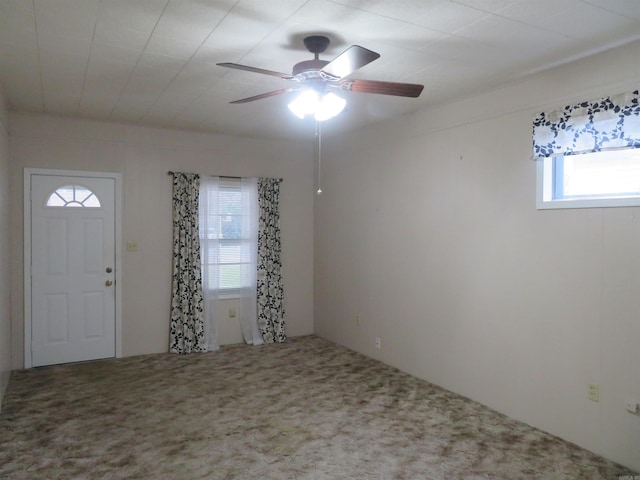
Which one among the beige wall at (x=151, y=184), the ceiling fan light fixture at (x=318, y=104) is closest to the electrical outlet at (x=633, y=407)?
the ceiling fan light fixture at (x=318, y=104)

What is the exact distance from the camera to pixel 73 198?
4.89m

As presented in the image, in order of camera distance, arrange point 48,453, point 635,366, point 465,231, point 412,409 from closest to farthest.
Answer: point 635,366
point 48,453
point 412,409
point 465,231

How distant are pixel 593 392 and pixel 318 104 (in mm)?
2582

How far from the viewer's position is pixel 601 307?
9.69 ft

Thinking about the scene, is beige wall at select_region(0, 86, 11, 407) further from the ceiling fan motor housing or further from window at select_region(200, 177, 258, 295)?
the ceiling fan motor housing

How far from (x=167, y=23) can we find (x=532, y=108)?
2.58m

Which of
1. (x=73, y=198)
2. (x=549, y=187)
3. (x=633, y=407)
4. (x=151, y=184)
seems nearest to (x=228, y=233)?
(x=151, y=184)

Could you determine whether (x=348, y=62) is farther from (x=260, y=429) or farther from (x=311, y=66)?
(x=260, y=429)

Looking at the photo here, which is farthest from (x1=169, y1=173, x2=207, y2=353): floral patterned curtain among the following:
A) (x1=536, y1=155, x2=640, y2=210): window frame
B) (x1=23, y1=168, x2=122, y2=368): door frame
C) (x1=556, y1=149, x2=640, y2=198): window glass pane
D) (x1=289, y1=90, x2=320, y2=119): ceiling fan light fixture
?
(x1=556, y1=149, x2=640, y2=198): window glass pane

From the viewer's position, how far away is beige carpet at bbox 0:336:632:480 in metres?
2.77

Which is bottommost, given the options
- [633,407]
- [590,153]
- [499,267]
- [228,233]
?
[633,407]

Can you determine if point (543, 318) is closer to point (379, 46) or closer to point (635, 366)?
point (635, 366)

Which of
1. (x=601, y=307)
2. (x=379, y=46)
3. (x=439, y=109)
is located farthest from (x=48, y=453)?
(x=439, y=109)

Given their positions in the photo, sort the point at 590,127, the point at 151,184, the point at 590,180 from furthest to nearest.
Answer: the point at 151,184, the point at 590,180, the point at 590,127
